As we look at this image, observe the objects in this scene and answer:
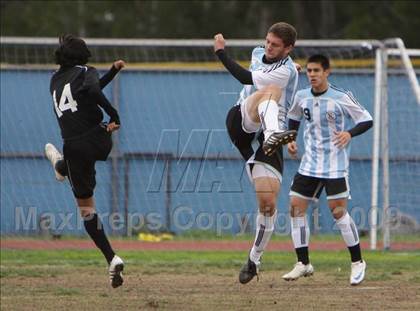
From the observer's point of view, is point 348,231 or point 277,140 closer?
point 277,140

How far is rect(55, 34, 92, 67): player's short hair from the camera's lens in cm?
1011

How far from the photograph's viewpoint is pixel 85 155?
33.4 ft

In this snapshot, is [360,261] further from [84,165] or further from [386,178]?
[386,178]

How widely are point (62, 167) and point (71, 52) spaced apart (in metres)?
1.14

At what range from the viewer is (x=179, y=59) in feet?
74.9

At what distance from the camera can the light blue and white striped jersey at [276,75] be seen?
9.88 m

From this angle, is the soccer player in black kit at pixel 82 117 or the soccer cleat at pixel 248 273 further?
the soccer cleat at pixel 248 273

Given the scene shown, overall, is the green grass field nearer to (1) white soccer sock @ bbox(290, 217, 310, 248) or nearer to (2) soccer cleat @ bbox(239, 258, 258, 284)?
(2) soccer cleat @ bbox(239, 258, 258, 284)

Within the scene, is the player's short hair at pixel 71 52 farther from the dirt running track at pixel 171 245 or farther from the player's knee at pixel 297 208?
the dirt running track at pixel 171 245

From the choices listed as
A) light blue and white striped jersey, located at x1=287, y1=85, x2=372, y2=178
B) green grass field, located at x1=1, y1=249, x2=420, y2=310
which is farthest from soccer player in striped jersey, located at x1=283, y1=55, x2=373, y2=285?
green grass field, located at x1=1, y1=249, x2=420, y2=310

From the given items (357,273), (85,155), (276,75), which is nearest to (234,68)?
(276,75)

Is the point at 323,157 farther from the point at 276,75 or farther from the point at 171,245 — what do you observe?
the point at 171,245

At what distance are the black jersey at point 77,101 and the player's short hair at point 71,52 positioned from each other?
7cm

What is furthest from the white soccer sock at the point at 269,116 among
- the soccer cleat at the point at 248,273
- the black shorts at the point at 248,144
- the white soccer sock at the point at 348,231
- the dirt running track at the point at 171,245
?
the dirt running track at the point at 171,245
